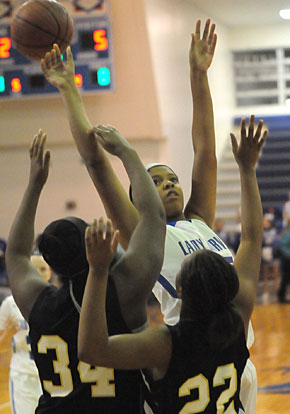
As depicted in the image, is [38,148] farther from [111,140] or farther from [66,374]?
[66,374]

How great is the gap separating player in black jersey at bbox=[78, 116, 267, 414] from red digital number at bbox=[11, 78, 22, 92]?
1017 centimetres

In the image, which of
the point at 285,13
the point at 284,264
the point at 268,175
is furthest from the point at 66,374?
the point at 285,13

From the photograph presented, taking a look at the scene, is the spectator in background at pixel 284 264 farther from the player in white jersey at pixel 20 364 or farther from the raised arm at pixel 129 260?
the raised arm at pixel 129 260

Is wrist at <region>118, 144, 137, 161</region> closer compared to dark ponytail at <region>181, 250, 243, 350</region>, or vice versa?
dark ponytail at <region>181, 250, 243, 350</region>

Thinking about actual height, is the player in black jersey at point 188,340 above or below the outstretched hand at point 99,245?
below

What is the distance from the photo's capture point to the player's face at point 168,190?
3.31 metres

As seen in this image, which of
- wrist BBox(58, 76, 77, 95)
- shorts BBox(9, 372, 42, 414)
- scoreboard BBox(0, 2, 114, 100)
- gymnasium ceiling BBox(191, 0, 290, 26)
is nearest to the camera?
wrist BBox(58, 76, 77, 95)

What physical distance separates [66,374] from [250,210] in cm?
89

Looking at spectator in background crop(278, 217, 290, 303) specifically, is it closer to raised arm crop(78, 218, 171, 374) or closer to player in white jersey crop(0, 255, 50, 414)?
player in white jersey crop(0, 255, 50, 414)

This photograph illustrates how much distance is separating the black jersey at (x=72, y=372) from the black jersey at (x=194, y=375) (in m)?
0.13

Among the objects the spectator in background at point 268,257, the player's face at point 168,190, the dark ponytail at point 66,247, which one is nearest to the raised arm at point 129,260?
the dark ponytail at point 66,247

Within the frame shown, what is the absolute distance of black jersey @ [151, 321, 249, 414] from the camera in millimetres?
2252

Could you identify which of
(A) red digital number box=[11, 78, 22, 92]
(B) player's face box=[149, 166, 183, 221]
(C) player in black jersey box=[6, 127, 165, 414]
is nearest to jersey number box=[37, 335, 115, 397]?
(C) player in black jersey box=[6, 127, 165, 414]

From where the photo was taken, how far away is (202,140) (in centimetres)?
361
